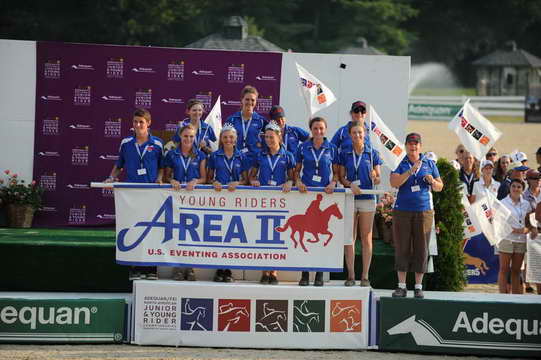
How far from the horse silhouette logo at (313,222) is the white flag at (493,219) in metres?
2.61

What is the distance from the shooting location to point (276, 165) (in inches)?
385

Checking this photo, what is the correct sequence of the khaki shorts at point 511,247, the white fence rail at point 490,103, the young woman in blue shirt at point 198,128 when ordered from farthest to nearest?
1. the white fence rail at point 490,103
2. the khaki shorts at point 511,247
3. the young woman in blue shirt at point 198,128

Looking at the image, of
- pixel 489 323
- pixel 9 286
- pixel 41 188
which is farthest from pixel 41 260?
pixel 489 323

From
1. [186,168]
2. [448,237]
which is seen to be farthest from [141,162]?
[448,237]

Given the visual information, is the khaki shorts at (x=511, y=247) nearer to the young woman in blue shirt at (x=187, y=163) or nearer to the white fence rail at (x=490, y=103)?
the young woman in blue shirt at (x=187, y=163)

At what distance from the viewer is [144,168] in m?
10.0

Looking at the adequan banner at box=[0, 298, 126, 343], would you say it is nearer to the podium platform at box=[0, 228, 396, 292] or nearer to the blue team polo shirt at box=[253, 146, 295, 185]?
the podium platform at box=[0, 228, 396, 292]

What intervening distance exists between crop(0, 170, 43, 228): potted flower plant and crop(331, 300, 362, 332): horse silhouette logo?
5195 millimetres

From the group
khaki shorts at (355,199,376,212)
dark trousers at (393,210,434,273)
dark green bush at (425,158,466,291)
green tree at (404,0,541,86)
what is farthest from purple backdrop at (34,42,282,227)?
green tree at (404,0,541,86)

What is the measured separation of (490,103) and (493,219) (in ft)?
106

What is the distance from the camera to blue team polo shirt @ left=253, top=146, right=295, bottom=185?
32.1 feet

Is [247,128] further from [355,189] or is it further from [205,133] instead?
[355,189]

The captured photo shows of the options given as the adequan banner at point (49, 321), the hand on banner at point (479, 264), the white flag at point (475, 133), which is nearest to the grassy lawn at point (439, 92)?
the hand on banner at point (479, 264)

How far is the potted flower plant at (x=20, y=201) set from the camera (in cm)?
1288
